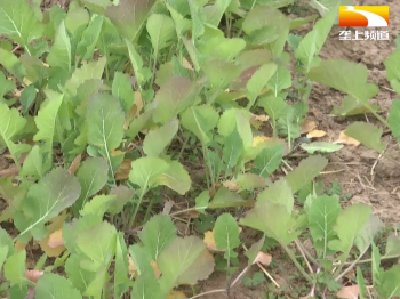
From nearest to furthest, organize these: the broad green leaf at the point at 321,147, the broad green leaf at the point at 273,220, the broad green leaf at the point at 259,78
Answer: the broad green leaf at the point at 273,220, the broad green leaf at the point at 259,78, the broad green leaf at the point at 321,147

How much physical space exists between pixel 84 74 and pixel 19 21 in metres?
0.34

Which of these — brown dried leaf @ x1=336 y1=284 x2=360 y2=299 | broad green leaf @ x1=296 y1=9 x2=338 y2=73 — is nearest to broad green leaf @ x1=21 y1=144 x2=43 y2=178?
brown dried leaf @ x1=336 y1=284 x2=360 y2=299

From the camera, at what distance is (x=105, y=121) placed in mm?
1331

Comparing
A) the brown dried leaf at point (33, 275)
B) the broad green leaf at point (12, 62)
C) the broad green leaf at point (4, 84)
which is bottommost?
the brown dried leaf at point (33, 275)

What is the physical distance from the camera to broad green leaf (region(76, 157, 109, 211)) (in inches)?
51.7

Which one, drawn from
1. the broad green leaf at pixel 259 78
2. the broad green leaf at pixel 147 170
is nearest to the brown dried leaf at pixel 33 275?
the broad green leaf at pixel 147 170

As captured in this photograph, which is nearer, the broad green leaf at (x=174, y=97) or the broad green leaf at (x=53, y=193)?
the broad green leaf at (x=53, y=193)

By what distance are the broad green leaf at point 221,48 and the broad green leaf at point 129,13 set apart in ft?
0.63

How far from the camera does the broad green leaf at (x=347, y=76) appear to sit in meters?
1.61

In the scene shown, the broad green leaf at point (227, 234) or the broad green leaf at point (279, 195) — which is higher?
the broad green leaf at point (279, 195)

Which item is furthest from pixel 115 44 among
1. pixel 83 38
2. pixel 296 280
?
pixel 296 280

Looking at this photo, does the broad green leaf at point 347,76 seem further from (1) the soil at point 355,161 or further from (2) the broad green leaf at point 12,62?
(2) the broad green leaf at point 12,62

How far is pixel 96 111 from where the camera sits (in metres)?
1.31

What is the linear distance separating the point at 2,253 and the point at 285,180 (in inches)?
24.1
